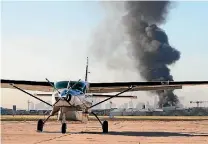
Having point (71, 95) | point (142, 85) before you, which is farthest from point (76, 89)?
point (142, 85)

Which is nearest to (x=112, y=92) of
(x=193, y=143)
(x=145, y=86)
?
(x=145, y=86)

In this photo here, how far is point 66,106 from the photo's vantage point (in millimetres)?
19781

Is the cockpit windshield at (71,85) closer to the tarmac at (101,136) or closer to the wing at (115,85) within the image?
the tarmac at (101,136)

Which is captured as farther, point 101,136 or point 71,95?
point 71,95

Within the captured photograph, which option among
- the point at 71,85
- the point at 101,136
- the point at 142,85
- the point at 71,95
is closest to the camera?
the point at 101,136

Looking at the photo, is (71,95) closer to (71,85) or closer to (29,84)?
(71,85)

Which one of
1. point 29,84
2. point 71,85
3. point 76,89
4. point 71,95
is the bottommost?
point 71,95

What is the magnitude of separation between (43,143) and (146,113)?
131m

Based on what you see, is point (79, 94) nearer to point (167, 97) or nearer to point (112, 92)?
point (112, 92)

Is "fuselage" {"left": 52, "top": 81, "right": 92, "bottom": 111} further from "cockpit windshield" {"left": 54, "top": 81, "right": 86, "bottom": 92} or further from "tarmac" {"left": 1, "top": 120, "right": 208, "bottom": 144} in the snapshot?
"tarmac" {"left": 1, "top": 120, "right": 208, "bottom": 144}

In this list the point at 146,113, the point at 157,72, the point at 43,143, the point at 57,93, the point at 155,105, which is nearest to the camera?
the point at 43,143

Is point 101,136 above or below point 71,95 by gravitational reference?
below

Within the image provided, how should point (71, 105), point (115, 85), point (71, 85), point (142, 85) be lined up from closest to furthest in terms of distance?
point (71, 105), point (71, 85), point (142, 85), point (115, 85)

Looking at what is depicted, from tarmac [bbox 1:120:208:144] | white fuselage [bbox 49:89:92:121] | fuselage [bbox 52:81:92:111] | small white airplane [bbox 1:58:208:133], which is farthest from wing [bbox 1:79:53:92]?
white fuselage [bbox 49:89:92:121]
